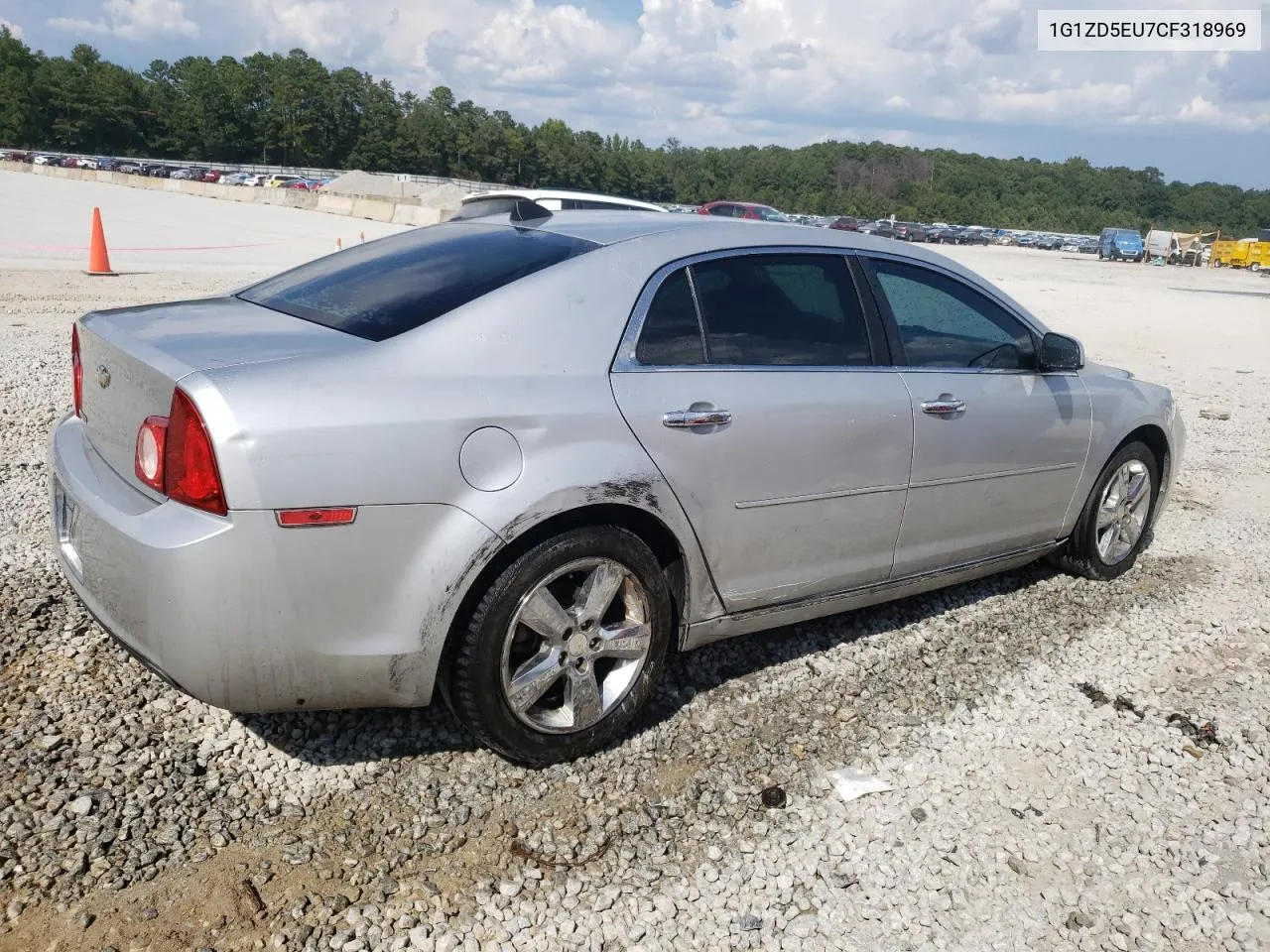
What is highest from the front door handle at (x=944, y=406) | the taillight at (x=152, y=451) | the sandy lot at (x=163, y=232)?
the front door handle at (x=944, y=406)

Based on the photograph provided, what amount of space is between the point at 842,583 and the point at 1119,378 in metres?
2.10

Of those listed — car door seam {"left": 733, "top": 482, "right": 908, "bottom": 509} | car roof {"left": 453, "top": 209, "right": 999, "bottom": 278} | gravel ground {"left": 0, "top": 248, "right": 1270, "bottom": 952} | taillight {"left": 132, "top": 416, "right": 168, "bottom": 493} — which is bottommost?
gravel ground {"left": 0, "top": 248, "right": 1270, "bottom": 952}

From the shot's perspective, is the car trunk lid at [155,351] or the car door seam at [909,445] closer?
the car trunk lid at [155,351]

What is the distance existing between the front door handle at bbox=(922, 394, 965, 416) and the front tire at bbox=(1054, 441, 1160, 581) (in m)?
1.31

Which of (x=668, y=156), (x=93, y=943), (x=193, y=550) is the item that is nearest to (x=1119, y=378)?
(x=193, y=550)

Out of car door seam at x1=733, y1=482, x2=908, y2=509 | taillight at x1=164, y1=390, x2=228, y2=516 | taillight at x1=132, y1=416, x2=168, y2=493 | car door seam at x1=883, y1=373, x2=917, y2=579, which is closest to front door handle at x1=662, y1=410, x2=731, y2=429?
car door seam at x1=733, y1=482, x2=908, y2=509

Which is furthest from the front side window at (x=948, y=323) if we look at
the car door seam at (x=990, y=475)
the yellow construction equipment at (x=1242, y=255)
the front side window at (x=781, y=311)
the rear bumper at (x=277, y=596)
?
the yellow construction equipment at (x=1242, y=255)

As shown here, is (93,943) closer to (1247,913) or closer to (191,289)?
(1247,913)

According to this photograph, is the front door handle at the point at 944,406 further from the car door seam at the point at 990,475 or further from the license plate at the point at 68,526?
the license plate at the point at 68,526

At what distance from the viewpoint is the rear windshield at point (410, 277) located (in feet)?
10.5

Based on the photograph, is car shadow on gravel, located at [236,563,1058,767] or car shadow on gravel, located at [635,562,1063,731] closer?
car shadow on gravel, located at [236,563,1058,767]

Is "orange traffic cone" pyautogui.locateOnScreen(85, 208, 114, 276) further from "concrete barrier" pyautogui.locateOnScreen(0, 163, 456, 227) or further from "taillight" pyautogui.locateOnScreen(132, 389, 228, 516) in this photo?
"taillight" pyautogui.locateOnScreen(132, 389, 228, 516)

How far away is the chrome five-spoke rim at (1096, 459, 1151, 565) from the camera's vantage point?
5176 millimetres

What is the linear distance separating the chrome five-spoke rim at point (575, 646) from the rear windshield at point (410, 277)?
34.9 inches
